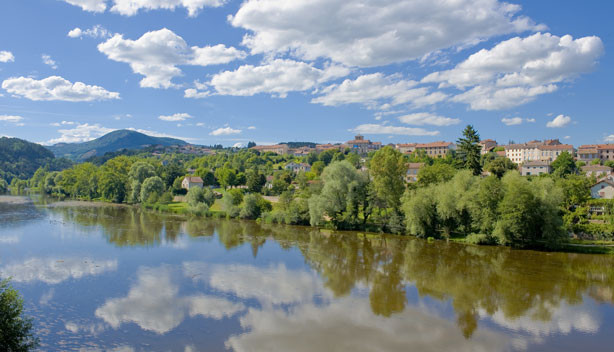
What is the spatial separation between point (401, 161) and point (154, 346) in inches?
1111

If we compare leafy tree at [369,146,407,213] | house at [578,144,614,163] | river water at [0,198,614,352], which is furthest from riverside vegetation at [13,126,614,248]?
house at [578,144,614,163]

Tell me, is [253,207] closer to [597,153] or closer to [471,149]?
[471,149]

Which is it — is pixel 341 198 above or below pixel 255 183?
below

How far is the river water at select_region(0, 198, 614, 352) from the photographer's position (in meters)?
13.7

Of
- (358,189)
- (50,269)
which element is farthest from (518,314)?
(50,269)

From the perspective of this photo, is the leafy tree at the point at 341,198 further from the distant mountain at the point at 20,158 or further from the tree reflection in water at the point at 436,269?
the distant mountain at the point at 20,158

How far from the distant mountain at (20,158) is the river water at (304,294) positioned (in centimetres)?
12253

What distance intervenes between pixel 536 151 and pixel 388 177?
60.5 m

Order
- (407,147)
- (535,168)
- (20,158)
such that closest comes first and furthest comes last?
(535,168)
(407,147)
(20,158)

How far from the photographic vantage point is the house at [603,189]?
39469 mm

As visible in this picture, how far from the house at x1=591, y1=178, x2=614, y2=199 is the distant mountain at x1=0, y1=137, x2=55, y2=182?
147m

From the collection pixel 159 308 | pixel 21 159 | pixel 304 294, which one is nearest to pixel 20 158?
pixel 21 159

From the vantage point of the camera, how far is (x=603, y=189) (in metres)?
40.1

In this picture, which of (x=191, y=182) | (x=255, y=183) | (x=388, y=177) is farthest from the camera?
(x=191, y=182)
